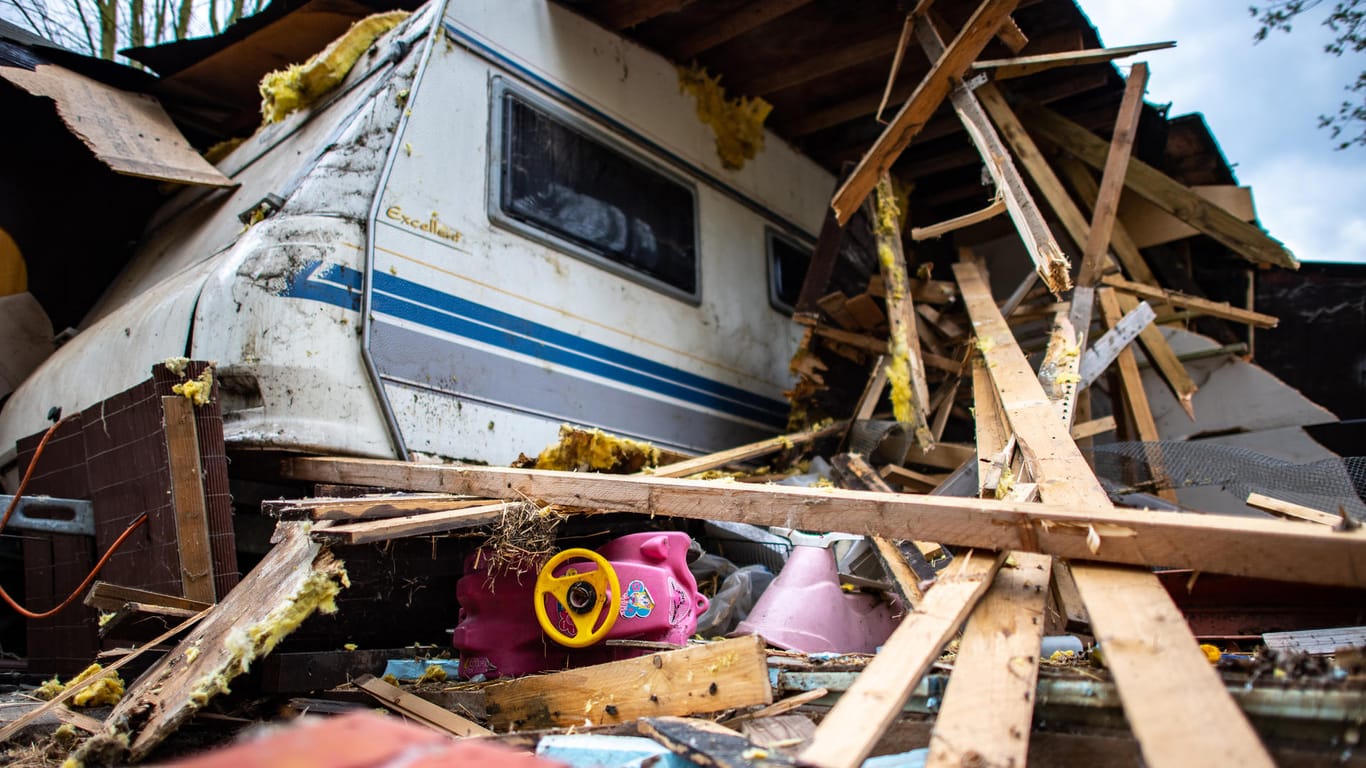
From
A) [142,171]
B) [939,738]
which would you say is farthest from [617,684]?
[142,171]

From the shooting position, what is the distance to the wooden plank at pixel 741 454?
391 cm

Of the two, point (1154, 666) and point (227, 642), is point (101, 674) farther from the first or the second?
point (1154, 666)

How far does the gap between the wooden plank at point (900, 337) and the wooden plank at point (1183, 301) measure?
1.10 metres

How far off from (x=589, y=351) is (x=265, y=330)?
1.77 m

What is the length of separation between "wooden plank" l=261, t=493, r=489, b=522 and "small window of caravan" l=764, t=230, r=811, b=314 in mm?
4009

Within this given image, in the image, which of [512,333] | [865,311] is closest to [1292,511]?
[865,311]

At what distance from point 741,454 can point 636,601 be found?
2192 millimetres

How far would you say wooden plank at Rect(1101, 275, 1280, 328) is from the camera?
4695 mm

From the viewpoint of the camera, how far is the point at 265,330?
323cm

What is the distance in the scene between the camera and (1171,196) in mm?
5480

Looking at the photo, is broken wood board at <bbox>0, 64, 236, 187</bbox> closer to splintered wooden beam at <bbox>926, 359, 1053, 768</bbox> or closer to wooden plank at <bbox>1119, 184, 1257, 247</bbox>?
splintered wooden beam at <bbox>926, 359, 1053, 768</bbox>

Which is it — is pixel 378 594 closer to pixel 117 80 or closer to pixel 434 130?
pixel 434 130

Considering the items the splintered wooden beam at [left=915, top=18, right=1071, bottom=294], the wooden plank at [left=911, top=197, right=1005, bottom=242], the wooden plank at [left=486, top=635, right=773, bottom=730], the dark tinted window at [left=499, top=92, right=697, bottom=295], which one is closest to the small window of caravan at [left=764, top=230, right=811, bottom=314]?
the dark tinted window at [left=499, top=92, right=697, bottom=295]

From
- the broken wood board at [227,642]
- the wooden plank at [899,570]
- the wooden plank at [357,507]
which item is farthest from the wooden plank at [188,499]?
the wooden plank at [899,570]
